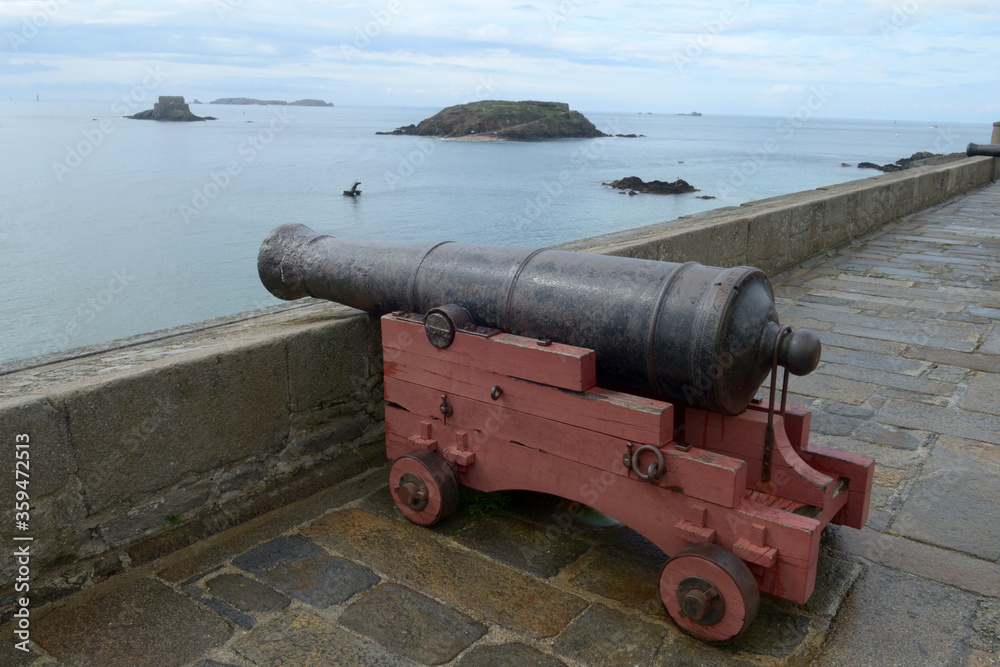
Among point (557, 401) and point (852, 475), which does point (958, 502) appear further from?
point (557, 401)

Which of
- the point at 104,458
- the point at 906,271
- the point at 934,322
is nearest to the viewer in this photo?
the point at 104,458

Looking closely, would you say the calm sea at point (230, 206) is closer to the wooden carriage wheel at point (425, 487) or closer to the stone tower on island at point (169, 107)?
the wooden carriage wheel at point (425, 487)

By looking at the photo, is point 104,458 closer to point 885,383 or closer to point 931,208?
point 885,383

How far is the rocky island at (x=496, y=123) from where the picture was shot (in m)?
91.8

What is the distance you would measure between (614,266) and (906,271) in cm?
597

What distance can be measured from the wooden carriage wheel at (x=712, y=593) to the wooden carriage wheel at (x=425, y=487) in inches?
32.4

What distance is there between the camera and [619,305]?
2.28 m

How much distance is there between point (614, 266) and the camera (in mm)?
2385

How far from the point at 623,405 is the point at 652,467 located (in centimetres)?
19

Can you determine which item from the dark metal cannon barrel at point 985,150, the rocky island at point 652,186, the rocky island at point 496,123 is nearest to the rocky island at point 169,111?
the rocky island at point 496,123

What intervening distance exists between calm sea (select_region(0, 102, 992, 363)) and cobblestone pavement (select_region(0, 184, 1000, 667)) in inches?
549

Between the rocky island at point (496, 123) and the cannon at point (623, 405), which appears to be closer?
the cannon at point (623, 405)

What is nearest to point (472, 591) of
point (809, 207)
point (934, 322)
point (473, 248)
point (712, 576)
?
point (712, 576)

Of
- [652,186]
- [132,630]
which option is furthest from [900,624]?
[652,186]
